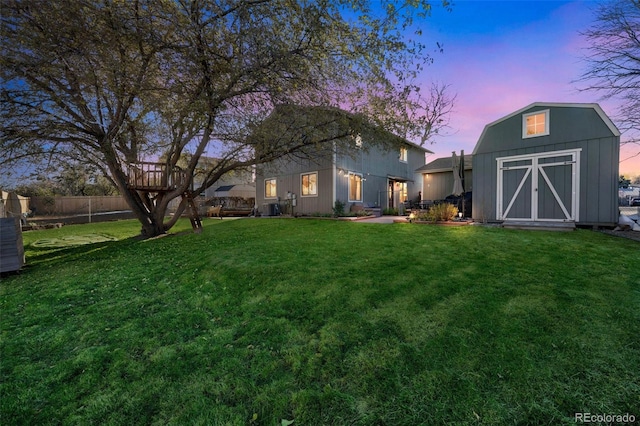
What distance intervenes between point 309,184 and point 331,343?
41.2 ft

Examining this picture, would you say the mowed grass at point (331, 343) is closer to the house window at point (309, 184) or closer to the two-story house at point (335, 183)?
the two-story house at point (335, 183)

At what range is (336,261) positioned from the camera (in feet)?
15.3

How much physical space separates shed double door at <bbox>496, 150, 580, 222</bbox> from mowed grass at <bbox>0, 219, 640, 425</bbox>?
439cm

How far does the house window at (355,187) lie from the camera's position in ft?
46.9

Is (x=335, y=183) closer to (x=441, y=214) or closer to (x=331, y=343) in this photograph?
(x=441, y=214)

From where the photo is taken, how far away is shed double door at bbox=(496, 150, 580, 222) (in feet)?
27.0

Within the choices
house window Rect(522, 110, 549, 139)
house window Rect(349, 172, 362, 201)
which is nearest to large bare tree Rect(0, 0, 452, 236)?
house window Rect(522, 110, 549, 139)

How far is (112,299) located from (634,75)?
14278mm

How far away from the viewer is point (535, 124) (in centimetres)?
868

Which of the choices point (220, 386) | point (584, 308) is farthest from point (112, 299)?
point (584, 308)

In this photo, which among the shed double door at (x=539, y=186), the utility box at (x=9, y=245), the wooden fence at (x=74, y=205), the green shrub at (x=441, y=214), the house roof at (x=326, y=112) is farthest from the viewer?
the wooden fence at (x=74, y=205)

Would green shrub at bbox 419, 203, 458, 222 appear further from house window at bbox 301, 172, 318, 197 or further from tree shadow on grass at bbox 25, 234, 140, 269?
tree shadow on grass at bbox 25, 234, 140, 269

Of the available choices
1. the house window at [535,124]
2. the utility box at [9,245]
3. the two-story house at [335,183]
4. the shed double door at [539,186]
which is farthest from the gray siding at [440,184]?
the utility box at [9,245]

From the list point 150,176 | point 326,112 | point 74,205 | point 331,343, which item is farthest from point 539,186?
point 74,205
